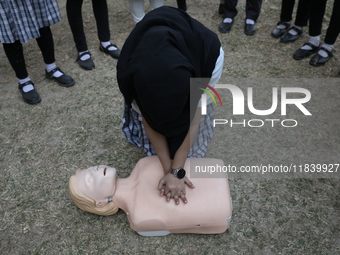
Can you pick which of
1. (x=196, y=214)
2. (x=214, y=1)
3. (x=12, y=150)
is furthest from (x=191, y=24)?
(x=214, y=1)

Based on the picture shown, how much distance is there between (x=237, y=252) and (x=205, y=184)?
0.36 meters

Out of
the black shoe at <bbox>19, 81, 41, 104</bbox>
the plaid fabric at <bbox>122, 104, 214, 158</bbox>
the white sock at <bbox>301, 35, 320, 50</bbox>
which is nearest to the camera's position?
the plaid fabric at <bbox>122, 104, 214, 158</bbox>

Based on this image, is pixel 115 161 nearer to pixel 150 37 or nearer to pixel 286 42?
pixel 150 37

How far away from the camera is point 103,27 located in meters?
2.96

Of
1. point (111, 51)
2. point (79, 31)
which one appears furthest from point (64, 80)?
point (111, 51)

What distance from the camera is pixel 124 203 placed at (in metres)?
1.72

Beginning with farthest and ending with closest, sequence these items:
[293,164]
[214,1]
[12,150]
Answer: [214,1], [12,150], [293,164]

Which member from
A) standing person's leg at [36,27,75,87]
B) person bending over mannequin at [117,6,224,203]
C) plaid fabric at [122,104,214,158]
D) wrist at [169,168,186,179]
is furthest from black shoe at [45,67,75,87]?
wrist at [169,168,186,179]

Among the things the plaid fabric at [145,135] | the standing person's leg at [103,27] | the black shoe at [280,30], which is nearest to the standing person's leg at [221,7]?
the black shoe at [280,30]

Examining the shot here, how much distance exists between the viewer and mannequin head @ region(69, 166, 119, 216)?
1.68 meters

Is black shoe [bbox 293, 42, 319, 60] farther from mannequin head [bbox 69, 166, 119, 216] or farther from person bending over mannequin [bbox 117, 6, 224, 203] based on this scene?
mannequin head [bbox 69, 166, 119, 216]

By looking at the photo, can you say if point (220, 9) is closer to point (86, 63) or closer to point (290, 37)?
point (290, 37)

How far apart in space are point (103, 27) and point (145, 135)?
141 centimetres

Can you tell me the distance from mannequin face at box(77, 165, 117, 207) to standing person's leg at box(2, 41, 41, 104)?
1155mm
